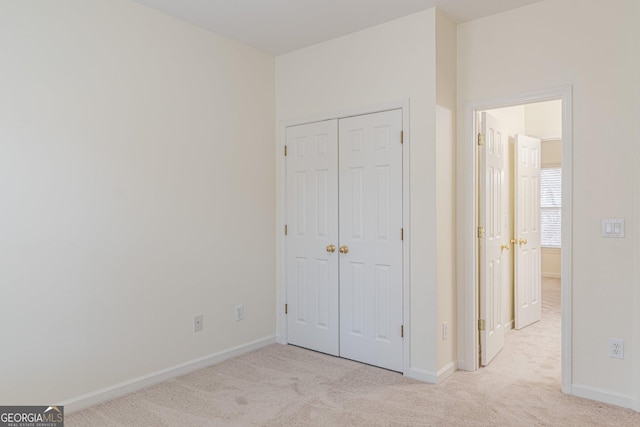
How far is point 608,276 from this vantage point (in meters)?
2.81

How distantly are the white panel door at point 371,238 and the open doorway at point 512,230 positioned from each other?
0.71 meters

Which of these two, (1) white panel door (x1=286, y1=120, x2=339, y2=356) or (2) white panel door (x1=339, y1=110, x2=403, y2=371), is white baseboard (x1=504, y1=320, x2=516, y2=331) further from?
(1) white panel door (x1=286, y1=120, x2=339, y2=356)

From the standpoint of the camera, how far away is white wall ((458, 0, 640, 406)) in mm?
2736

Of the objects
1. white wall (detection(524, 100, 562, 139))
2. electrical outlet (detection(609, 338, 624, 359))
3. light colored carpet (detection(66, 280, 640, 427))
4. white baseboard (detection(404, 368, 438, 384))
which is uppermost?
white wall (detection(524, 100, 562, 139))

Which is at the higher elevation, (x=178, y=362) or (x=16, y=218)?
(x=16, y=218)

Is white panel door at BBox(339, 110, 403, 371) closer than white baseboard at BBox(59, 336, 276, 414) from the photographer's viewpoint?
No

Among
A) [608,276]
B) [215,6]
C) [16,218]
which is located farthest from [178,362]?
[608,276]

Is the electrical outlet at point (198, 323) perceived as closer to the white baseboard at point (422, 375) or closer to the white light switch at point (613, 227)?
the white baseboard at point (422, 375)

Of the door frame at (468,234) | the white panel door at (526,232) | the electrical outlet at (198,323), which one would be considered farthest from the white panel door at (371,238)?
the white panel door at (526,232)

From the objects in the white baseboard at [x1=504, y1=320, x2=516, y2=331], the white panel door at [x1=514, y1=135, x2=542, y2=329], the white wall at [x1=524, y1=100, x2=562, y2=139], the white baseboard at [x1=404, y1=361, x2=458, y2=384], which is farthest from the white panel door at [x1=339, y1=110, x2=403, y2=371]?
the white wall at [x1=524, y1=100, x2=562, y2=139]

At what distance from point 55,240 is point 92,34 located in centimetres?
134

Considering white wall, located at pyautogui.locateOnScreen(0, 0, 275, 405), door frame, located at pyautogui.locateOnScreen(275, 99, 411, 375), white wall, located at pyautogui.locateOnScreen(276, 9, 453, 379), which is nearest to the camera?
white wall, located at pyautogui.locateOnScreen(0, 0, 275, 405)

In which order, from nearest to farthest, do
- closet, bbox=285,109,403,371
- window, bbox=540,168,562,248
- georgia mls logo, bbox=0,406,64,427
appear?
1. georgia mls logo, bbox=0,406,64,427
2. closet, bbox=285,109,403,371
3. window, bbox=540,168,562,248

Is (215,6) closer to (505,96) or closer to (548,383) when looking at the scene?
(505,96)
